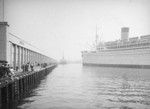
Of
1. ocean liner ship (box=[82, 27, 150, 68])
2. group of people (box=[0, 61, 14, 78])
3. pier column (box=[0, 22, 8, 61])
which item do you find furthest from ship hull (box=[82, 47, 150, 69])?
group of people (box=[0, 61, 14, 78])

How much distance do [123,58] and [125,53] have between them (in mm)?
1958

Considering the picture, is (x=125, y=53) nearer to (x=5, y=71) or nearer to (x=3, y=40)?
(x=3, y=40)

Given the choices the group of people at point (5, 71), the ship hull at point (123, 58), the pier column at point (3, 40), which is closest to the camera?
the group of people at point (5, 71)

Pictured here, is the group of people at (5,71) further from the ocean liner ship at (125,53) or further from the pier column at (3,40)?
the ocean liner ship at (125,53)

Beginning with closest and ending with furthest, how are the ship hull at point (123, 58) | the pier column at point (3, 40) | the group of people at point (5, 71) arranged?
1. the group of people at point (5, 71)
2. the pier column at point (3, 40)
3. the ship hull at point (123, 58)

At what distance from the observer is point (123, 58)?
283ft

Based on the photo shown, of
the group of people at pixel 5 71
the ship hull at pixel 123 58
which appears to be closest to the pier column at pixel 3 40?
the group of people at pixel 5 71

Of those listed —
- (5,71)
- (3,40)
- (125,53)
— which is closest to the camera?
(5,71)

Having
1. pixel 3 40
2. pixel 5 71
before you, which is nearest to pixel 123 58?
pixel 3 40

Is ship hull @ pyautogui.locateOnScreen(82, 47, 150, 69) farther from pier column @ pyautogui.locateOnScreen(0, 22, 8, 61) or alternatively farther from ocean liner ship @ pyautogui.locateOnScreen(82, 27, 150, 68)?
pier column @ pyautogui.locateOnScreen(0, 22, 8, 61)

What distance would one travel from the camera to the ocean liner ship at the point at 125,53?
255 feet

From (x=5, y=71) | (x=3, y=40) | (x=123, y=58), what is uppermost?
(x=3, y=40)

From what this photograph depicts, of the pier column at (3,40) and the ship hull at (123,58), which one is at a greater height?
the pier column at (3,40)

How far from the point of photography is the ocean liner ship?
255 feet
